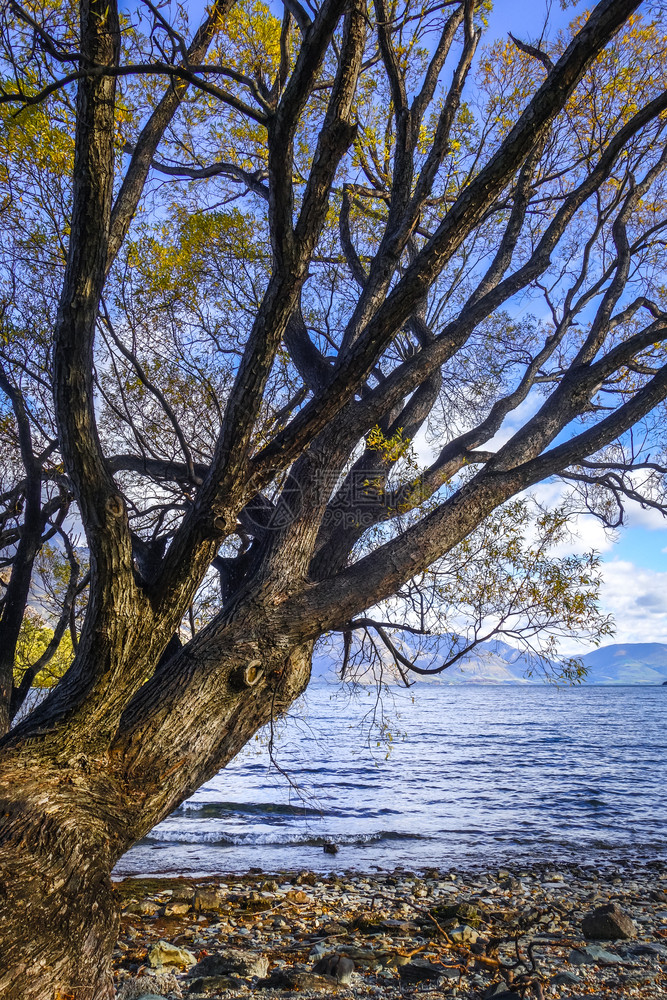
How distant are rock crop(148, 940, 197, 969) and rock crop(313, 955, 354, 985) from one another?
107 cm

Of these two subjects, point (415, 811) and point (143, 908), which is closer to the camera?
point (143, 908)

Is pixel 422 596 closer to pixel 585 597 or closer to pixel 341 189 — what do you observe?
pixel 585 597

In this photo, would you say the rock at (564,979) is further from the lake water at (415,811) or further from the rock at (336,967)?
the lake water at (415,811)

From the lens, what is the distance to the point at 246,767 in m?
21.1

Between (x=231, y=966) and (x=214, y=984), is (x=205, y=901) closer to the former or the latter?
(x=231, y=966)

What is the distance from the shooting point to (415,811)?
1410cm

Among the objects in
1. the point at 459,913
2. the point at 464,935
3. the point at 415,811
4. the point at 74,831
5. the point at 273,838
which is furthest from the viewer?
the point at 415,811

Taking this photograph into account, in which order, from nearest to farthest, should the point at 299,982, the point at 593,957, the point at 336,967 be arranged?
the point at 299,982 < the point at 336,967 < the point at 593,957

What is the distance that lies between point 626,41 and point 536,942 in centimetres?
993

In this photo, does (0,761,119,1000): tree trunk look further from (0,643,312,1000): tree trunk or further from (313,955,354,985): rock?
(313,955,354,985): rock

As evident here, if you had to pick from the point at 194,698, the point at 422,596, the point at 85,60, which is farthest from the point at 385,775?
the point at 85,60

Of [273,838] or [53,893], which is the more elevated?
[53,893]

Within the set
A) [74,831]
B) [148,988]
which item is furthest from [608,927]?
[74,831]

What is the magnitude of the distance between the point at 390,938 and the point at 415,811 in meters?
9.60
